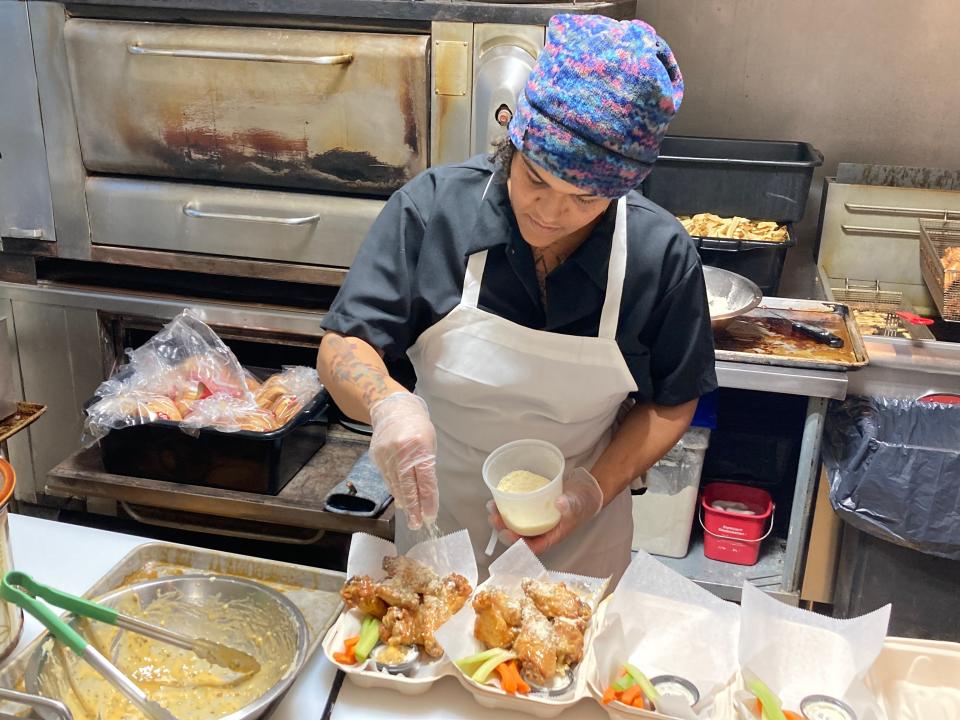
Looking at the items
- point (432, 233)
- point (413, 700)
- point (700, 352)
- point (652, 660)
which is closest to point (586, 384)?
point (700, 352)

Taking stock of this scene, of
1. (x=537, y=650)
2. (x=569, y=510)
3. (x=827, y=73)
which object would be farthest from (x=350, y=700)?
(x=827, y=73)

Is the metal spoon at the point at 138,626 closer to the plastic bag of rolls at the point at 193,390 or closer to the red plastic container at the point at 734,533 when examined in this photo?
the plastic bag of rolls at the point at 193,390

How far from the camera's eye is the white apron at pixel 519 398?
1649 millimetres

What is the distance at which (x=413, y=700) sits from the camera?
4.20 ft

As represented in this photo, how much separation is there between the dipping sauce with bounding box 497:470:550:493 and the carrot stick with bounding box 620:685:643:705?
0.38 meters

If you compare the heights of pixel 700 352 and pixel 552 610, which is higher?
pixel 700 352

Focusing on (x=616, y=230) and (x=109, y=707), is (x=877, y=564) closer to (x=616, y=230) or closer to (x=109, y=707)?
(x=616, y=230)

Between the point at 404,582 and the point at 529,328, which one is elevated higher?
the point at 529,328

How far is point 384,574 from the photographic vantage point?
1.43 metres

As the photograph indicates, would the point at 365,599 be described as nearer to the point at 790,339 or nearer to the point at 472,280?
the point at 472,280

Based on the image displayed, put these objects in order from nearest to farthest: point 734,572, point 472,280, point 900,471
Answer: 1. point 472,280
2. point 900,471
3. point 734,572

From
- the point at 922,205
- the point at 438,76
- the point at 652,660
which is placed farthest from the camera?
the point at 922,205

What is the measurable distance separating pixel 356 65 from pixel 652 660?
1.85 metres

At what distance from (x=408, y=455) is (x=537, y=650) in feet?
1.16
